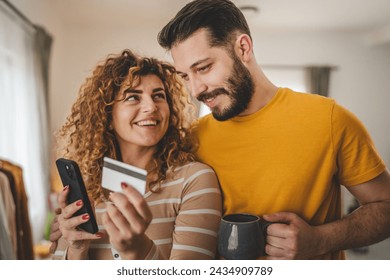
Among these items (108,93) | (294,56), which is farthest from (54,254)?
(294,56)

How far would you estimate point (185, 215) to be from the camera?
0.57 m

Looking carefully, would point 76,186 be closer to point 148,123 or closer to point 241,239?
point 148,123

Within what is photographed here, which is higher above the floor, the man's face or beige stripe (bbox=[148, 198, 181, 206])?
the man's face

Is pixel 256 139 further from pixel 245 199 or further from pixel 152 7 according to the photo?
pixel 152 7

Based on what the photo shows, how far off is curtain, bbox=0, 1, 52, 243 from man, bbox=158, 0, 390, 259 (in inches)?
9.1

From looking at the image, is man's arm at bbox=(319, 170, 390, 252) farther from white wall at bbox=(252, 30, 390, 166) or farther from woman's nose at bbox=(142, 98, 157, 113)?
woman's nose at bbox=(142, 98, 157, 113)

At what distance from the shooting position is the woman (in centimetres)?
57

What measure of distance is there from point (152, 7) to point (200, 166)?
28 centimetres

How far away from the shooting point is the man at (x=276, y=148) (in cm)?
56

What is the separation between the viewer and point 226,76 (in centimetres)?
57

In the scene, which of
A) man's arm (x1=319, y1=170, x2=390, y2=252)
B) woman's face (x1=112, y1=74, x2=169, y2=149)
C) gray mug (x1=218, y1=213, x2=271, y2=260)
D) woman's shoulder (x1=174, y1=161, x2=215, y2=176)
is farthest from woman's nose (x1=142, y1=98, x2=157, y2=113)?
man's arm (x1=319, y1=170, x2=390, y2=252)

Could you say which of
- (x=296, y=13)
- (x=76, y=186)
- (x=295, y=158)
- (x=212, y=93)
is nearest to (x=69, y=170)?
(x=76, y=186)

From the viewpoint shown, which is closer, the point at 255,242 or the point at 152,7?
the point at 255,242

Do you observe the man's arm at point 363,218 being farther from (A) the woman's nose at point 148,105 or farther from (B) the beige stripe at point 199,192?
(A) the woman's nose at point 148,105
